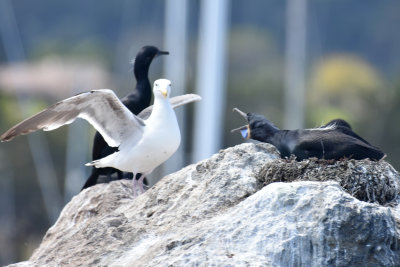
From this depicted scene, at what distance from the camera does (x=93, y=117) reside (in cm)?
1127

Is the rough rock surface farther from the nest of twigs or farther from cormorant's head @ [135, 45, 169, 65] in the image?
cormorant's head @ [135, 45, 169, 65]

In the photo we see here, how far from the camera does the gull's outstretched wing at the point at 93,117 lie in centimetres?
1103

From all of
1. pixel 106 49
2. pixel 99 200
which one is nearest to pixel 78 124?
pixel 106 49

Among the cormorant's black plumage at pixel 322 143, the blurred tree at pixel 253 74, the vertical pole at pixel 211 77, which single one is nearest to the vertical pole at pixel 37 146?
the vertical pole at pixel 211 77

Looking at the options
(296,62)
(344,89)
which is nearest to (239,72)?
(344,89)

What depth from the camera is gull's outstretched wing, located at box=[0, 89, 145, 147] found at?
36.2ft

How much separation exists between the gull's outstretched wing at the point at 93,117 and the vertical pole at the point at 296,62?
772 inches

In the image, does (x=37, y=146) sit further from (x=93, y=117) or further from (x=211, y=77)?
(x=93, y=117)

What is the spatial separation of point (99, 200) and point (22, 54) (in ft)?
109

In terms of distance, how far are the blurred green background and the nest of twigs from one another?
75.9ft

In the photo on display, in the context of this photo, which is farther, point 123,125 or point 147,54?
point 147,54

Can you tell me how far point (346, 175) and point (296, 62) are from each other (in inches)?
950

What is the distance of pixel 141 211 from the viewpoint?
9.01 meters

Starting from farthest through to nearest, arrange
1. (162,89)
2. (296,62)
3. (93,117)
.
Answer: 1. (296,62)
2. (93,117)
3. (162,89)
